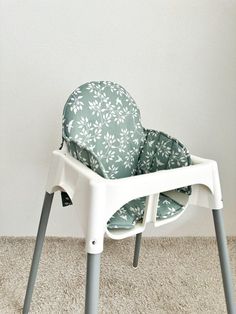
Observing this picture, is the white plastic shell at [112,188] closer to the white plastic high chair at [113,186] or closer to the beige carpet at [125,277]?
the white plastic high chair at [113,186]

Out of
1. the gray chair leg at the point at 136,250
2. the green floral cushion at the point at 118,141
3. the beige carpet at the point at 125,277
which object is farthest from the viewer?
the gray chair leg at the point at 136,250

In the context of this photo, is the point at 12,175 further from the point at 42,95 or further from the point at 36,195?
the point at 42,95

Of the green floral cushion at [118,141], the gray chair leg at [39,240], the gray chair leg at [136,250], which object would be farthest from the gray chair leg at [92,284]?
the gray chair leg at [136,250]

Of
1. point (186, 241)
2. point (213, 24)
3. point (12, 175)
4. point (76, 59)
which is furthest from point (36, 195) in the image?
point (213, 24)

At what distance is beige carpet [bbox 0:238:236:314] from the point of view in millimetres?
910

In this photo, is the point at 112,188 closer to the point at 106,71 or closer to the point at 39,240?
the point at 39,240

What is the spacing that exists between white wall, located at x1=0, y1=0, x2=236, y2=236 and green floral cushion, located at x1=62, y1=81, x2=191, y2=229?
0.27m

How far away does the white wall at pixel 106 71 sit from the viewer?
3.31ft

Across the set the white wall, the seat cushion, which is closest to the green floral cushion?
the seat cushion

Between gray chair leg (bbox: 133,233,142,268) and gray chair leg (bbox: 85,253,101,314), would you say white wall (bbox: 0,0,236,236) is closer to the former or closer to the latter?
gray chair leg (bbox: 133,233,142,268)

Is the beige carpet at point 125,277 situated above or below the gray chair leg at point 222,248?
below

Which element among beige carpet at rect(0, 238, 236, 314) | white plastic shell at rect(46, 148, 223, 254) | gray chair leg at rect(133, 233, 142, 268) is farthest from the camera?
gray chair leg at rect(133, 233, 142, 268)

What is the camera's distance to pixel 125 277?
103 centimetres

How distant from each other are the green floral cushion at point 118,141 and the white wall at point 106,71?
0.27 metres
